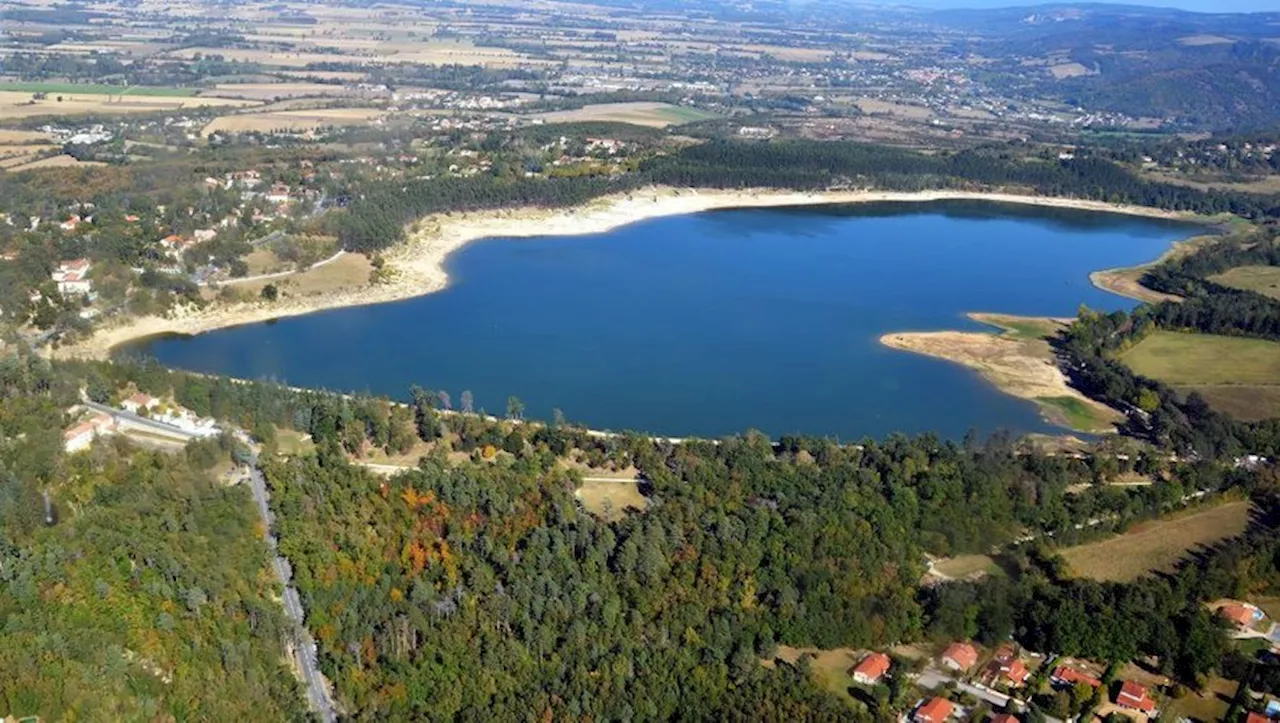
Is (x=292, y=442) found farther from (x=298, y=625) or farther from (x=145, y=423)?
(x=298, y=625)

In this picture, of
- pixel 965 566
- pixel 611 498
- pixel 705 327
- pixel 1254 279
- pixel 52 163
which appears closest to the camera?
pixel 965 566

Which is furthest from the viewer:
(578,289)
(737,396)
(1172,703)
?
(578,289)

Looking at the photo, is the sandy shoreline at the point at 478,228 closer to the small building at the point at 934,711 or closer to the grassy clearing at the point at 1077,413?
the grassy clearing at the point at 1077,413

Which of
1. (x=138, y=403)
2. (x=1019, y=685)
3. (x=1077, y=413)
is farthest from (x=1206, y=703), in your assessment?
(x=138, y=403)

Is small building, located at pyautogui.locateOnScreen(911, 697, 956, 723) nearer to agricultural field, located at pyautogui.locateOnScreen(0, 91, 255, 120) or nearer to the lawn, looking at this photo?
agricultural field, located at pyautogui.locateOnScreen(0, 91, 255, 120)

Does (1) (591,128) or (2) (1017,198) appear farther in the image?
(1) (591,128)

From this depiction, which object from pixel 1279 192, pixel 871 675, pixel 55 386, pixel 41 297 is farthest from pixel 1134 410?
pixel 1279 192

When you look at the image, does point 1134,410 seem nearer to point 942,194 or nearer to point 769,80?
point 942,194
